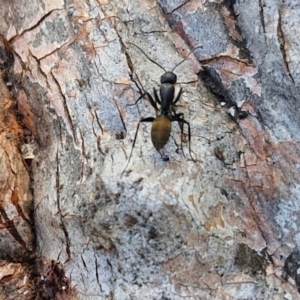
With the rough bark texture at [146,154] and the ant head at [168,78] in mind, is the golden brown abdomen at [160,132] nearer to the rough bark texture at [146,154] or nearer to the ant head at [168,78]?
the rough bark texture at [146,154]

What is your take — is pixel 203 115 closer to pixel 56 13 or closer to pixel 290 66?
pixel 290 66

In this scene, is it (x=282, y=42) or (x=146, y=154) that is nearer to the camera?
(x=146, y=154)

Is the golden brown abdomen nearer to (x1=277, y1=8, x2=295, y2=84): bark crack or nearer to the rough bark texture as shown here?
the rough bark texture

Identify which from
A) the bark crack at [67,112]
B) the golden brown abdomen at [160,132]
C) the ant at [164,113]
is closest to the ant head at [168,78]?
the ant at [164,113]

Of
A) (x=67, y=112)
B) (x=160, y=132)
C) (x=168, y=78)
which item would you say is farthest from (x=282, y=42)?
(x=67, y=112)

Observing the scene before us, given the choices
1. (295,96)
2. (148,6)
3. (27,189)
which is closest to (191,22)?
(148,6)

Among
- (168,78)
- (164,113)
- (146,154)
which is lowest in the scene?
(146,154)

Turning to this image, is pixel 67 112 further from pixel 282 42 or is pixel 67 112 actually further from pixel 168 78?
pixel 282 42
